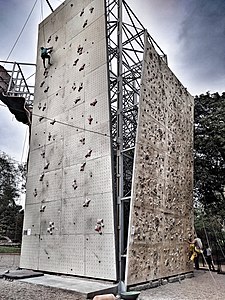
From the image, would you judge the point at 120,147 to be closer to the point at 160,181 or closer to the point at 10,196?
the point at 160,181

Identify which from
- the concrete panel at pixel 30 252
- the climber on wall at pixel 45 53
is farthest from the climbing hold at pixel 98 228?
the climber on wall at pixel 45 53

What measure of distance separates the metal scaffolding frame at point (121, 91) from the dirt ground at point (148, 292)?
938mm

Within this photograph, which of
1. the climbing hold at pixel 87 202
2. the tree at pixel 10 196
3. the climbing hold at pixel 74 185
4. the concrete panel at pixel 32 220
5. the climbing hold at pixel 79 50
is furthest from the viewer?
the tree at pixel 10 196

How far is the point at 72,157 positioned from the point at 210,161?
8.36 m

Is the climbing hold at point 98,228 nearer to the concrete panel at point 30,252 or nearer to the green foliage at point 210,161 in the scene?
the concrete panel at point 30,252

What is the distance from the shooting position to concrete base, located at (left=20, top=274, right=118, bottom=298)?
5.14 metres

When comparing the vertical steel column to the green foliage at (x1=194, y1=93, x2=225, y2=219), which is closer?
the vertical steel column

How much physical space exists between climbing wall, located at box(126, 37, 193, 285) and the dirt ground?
45 cm

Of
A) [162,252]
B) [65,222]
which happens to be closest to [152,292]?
[162,252]

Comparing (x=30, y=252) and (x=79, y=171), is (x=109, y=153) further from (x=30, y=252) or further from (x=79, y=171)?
(x=30, y=252)

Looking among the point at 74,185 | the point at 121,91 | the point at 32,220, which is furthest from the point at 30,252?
the point at 121,91

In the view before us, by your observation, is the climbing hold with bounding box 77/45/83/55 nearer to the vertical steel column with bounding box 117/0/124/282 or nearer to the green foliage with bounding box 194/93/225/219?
the vertical steel column with bounding box 117/0/124/282

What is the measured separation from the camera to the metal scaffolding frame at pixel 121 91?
6.60 metres

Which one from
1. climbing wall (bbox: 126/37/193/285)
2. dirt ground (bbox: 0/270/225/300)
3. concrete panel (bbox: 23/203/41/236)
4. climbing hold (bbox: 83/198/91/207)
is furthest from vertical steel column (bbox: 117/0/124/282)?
concrete panel (bbox: 23/203/41/236)
